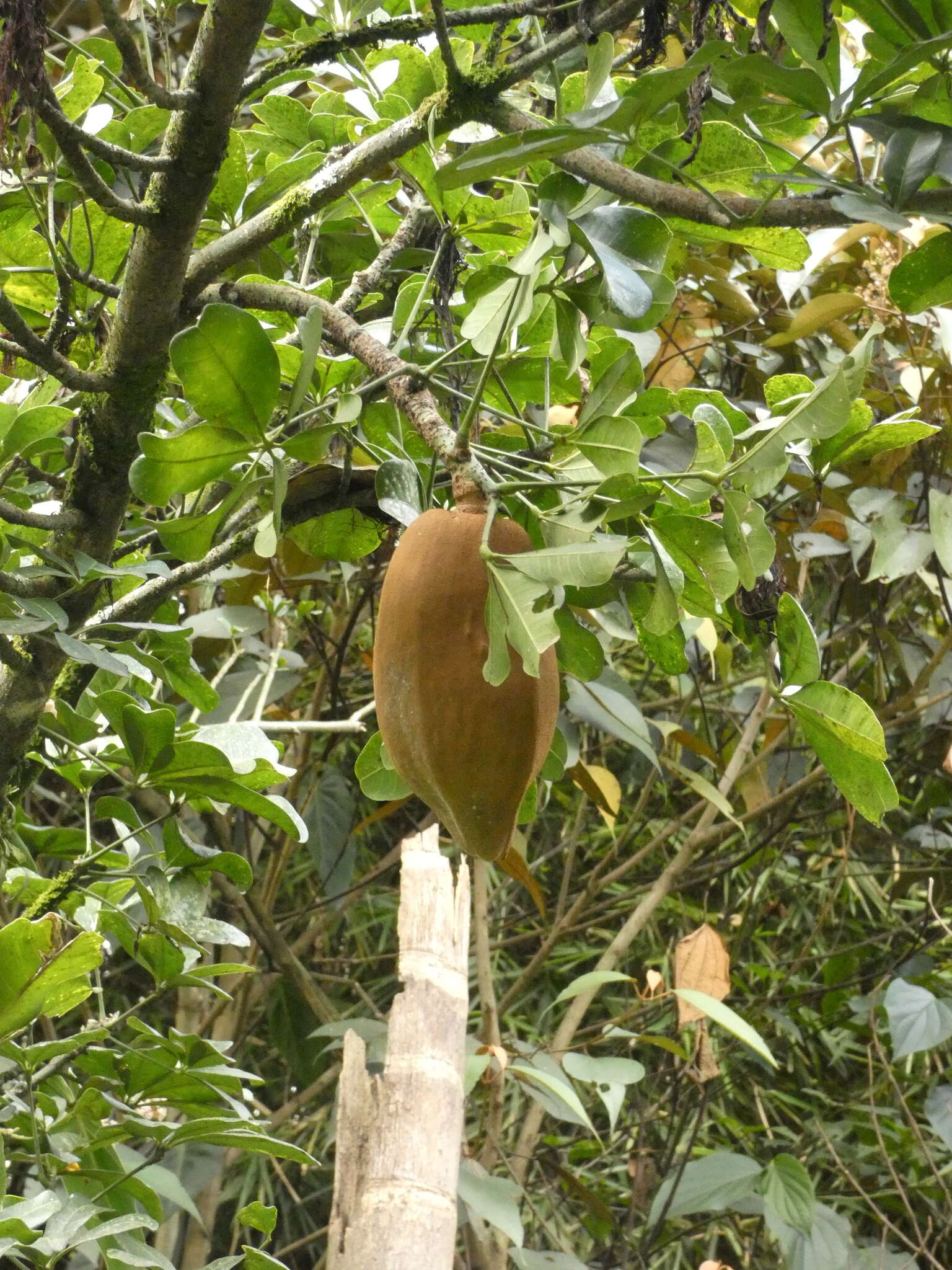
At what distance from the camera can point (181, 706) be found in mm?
1374

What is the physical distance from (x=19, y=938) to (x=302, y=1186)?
1385 mm

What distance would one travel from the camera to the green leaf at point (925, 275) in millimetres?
402

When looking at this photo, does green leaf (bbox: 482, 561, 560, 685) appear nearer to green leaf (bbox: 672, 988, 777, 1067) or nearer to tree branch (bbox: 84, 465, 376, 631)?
tree branch (bbox: 84, 465, 376, 631)

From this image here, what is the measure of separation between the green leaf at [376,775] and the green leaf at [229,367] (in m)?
0.20

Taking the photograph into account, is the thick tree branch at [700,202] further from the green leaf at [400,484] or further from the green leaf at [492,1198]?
the green leaf at [492,1198]

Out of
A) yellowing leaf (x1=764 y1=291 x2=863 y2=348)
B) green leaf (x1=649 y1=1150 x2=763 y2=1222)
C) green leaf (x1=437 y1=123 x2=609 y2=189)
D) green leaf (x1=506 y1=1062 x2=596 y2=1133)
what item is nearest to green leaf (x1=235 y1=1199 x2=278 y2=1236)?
green leaf (x1=506 y1=1062 x2=596 y2=1133)

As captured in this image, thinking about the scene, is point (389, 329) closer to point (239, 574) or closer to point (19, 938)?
point (19, 938)

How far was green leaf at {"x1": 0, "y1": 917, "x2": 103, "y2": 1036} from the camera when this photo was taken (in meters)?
0.48

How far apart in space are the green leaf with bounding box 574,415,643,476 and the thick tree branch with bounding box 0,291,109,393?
21cm

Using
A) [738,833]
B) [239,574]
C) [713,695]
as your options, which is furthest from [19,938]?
[713,695]

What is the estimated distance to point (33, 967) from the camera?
484 millimetres

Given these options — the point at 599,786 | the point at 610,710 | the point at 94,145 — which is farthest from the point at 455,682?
the point at 599,786

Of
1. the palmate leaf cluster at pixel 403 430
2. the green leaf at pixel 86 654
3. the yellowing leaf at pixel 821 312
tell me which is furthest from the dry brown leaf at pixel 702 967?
the green leaf at pixel 86 654

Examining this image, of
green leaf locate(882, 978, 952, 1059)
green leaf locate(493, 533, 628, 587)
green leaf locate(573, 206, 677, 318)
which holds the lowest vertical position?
green leaf locate(882, 978, 952, 1059)
